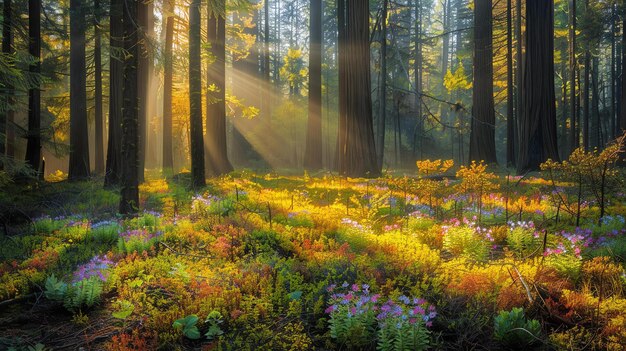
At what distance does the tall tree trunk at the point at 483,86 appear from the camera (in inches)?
631

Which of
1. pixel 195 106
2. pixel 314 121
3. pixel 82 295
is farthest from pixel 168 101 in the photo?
pixel 82 295

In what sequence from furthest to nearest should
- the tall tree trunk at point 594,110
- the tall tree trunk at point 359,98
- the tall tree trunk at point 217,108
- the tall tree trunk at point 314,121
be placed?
1. the tall tree trunk at point 594,110
2. the tall tree trunk at point 314,121
3. the tall tree trunk at point 217,108
4. the tall tree trunk at point 359,98

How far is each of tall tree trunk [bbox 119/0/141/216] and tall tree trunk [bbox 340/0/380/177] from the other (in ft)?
22.6

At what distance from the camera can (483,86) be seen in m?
16.2

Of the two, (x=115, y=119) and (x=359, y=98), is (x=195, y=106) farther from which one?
(x=359, y=98)

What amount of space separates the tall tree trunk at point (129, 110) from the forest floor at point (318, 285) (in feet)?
4.67

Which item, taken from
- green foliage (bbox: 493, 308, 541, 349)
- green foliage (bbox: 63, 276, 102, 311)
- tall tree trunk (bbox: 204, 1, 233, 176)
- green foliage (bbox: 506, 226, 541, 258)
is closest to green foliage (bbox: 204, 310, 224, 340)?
green foliage (bbox: 63, 276, 102, 311)

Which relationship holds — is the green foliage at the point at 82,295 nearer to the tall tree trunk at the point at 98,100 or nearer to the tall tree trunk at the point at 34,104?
the tall tree trunk at the point at 34,104

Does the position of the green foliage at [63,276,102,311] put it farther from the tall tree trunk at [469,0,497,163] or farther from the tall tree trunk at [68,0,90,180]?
the tall tree trunk at [469,0,497,163]

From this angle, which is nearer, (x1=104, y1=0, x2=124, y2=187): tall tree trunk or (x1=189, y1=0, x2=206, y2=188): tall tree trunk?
(x1=189, y1=0, x2=206, y2=188): tall tree trunk

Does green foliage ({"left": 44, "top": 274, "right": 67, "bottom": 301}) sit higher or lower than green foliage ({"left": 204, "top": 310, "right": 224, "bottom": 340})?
higher

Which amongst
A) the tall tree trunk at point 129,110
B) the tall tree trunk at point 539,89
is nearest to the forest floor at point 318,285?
the tall tree trunk at point 129,110

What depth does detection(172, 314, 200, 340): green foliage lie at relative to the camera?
303 cm

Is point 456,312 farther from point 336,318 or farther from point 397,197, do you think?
point 397,197
